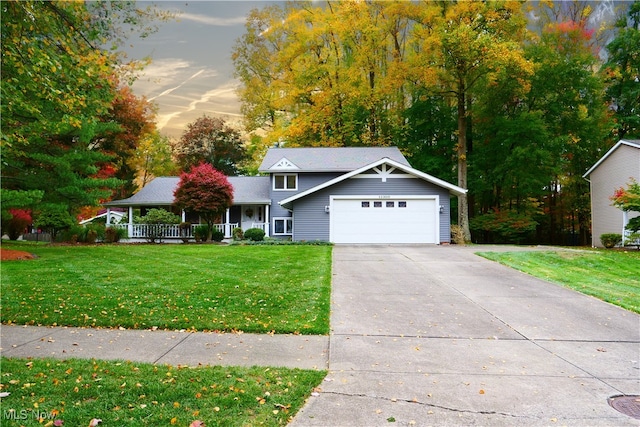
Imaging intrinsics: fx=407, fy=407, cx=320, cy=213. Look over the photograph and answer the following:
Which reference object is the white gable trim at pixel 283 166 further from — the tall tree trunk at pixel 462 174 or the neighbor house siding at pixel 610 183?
the neighbor house siding at pixel 610 183

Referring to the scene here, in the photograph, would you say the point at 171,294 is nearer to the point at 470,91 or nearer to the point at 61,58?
the point at 61,58

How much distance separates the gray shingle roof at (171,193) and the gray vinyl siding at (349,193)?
4.13 m

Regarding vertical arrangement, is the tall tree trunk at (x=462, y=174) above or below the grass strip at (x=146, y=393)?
above

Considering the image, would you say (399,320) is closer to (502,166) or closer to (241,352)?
(241,352)

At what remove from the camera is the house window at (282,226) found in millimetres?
24250

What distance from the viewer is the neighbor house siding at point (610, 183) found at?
20203 mm

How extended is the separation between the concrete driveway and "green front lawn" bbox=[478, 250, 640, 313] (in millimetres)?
518

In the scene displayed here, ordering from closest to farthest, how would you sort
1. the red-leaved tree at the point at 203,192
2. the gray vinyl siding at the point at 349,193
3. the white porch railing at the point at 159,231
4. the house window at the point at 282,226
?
the gray vinyl siding at the point at 349,193 → the red-leaved tree at the point at 203,192 → the white porch railing at the point at 159,231 → the house window at the point at 282,226

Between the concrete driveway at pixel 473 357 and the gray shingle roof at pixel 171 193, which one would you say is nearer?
the concrete driveway at pixel 473 357

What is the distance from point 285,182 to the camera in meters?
24.1

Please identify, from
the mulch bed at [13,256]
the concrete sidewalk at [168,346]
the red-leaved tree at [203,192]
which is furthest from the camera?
the red-leaved tree at [203,192]

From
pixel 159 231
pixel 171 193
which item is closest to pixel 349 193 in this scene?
pixel 159 231

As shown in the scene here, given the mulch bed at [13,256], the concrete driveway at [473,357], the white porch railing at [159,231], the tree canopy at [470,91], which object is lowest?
the concrete driveway at [473,357]

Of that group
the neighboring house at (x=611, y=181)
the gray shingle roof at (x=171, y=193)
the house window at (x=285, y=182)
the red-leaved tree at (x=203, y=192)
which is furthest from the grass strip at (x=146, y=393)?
the neighboring house at (x=611, y=181)
